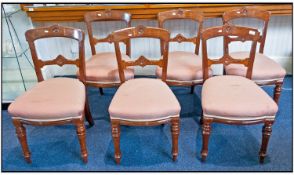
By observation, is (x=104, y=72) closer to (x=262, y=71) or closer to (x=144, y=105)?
(x=144, y=105)

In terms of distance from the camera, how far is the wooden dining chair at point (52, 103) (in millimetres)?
1539

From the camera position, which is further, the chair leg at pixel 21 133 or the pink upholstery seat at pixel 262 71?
the pink upholstery seat at pixel 262 71

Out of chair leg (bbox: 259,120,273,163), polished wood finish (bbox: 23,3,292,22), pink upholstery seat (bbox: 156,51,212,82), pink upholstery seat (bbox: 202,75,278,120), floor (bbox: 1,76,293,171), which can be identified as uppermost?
polished wood finish (bbox: 23,3,292,22)

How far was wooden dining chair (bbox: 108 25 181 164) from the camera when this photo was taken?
1519mm

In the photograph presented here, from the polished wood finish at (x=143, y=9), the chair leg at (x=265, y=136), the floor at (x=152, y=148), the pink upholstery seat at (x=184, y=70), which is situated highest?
the polished wood finish at (x=143, y=9)

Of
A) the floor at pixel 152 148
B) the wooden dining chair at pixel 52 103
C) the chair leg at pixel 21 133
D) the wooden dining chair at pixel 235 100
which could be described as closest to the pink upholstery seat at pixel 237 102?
the wooden dining chair at pixel 235 100

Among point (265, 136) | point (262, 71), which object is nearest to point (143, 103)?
point (265, 136)

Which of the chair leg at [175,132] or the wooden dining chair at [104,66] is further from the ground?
the wooden dining chair at [104,66]

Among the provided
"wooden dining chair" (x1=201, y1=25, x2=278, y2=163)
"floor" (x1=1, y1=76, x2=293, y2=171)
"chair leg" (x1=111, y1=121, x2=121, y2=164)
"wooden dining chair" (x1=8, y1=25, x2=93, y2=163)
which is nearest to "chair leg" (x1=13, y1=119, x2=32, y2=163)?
"wooden dining chair" (x1=8, y1=25, x2=93, y2=163)

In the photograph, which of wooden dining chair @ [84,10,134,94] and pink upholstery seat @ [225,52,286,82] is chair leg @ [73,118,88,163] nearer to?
wooden dining chair @ [84,10,134,94]

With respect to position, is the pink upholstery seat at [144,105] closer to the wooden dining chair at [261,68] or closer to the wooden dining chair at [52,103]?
the wooden dining chair at [52,103]

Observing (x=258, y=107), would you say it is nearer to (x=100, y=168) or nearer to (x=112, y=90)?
(x=100, y=168)

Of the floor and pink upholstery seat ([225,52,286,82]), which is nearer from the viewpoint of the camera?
the floor

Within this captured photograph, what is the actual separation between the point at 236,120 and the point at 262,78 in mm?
569
